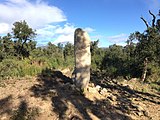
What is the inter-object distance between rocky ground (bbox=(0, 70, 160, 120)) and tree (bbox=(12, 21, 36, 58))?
28990 millimetres

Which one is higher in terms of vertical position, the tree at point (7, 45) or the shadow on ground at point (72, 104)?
the tree at point (7, 45)

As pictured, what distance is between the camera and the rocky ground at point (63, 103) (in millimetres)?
10977

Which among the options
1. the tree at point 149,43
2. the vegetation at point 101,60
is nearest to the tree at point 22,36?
the vegetation at point 101,60

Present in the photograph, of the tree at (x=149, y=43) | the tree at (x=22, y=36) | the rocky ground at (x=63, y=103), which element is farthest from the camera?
the tree at (x=22, y=36)

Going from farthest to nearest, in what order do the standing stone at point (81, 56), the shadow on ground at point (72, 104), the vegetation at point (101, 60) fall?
the vegetation at point (101, 60), the standing stone at point (81, 56), the shadow on ground at point (72, 104)

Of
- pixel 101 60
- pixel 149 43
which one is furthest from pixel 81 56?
pixel 101 60

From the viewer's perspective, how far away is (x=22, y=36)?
140ft

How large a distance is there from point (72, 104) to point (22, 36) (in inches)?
1289

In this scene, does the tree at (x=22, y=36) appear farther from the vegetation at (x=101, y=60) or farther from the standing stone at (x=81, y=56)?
the standing stone at (x=81, y=56)

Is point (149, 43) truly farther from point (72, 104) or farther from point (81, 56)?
point (72, 104)

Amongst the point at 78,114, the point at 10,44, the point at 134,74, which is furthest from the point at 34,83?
the point at 10,44

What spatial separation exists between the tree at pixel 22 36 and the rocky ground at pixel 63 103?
95.1 feet

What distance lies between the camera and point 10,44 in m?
45.1

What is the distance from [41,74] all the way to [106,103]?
4.88 meters
